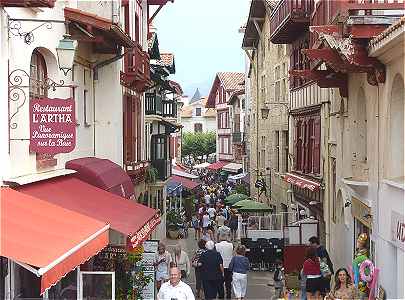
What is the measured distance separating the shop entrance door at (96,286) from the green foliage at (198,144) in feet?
305

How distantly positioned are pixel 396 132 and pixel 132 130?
Answer: 11501mm

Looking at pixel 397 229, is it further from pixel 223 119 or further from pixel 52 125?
pixel 223 119

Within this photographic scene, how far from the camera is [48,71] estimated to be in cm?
1504

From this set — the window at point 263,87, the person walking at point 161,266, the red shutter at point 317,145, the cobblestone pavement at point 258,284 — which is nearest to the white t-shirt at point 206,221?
the cobblestone pavement at point 258,284

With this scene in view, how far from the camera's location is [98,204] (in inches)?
566

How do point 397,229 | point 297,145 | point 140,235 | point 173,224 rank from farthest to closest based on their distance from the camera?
point 173,224
point 297,145
point 140,235
point 397,229

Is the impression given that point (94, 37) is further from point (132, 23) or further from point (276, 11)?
point (276, 11)

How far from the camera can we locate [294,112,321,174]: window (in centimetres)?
2509

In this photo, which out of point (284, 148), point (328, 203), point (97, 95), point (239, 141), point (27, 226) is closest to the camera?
point (27, 226)

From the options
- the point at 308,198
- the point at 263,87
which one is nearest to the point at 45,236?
the point at 308,198

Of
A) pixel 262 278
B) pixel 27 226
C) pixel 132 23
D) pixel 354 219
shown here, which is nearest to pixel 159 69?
pixel 132 23

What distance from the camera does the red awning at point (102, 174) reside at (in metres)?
16.5

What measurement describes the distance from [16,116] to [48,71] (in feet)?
9.46

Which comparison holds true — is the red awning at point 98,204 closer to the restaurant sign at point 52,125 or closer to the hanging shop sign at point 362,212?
the restaurant sign at point 52,125
